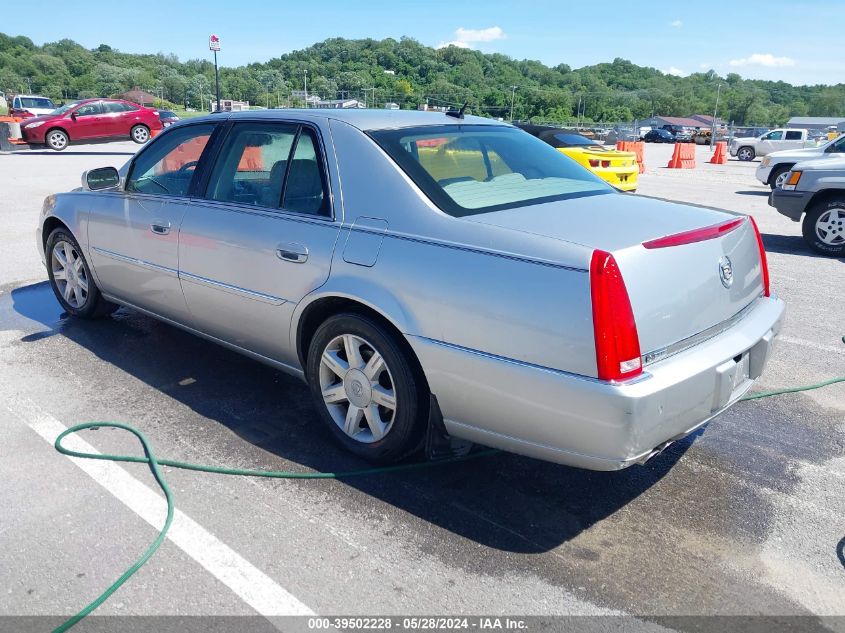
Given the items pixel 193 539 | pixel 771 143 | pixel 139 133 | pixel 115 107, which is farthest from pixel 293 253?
pixel 771 143

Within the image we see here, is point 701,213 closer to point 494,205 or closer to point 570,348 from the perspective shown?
point 494,205

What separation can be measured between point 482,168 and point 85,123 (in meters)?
23.0

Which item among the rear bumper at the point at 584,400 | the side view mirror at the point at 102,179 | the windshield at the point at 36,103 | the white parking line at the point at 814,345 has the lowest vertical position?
the white parking line at the point at 814,345

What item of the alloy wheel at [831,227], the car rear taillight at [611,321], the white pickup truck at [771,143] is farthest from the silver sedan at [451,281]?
the white pickup truck at [771,143]

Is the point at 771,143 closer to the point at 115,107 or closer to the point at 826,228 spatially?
the point at 826,228

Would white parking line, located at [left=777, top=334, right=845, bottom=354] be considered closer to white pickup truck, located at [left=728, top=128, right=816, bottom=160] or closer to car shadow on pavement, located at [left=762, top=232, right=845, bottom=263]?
car shadow on pavement, located at [left=762, top=232, right=845, bottom=263]

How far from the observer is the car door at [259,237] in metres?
3.57

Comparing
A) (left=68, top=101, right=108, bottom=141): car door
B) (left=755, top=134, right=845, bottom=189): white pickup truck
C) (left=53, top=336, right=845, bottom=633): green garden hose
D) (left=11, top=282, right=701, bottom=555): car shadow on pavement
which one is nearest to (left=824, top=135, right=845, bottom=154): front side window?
(left=755, top=134, right=845, bottom=189): white pickup truck

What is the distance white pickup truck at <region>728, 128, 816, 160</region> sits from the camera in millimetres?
31781

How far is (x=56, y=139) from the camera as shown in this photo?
906 inches

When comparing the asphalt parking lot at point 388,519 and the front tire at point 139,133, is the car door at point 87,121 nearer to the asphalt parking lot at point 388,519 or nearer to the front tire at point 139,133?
the front tire at point 139,133

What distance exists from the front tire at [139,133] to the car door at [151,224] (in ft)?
67.9

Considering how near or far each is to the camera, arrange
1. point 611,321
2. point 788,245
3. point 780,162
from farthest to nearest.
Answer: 1. point 780,162
2. point 788,245
3. point 611,321

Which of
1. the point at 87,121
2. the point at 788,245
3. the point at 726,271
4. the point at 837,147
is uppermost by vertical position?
the point at 87,121
